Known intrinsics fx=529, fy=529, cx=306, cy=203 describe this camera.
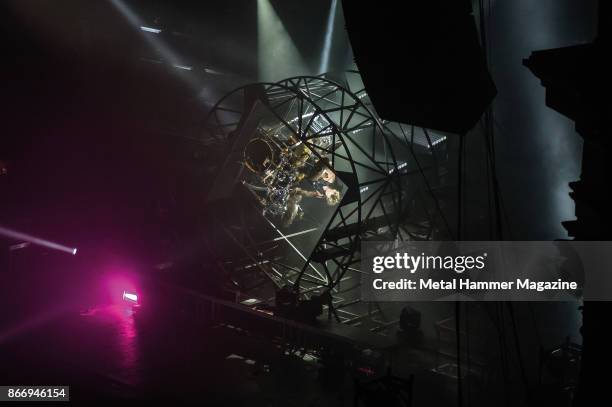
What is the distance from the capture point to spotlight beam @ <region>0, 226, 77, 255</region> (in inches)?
729

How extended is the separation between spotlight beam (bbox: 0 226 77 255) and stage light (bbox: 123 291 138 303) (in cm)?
293

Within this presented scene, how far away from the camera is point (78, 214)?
20.1 meters

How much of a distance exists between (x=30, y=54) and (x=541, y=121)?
16939 mm

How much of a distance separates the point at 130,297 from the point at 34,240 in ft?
14.5

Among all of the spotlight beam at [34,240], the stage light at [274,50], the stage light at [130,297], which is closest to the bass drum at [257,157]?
the stage light at [130,297]

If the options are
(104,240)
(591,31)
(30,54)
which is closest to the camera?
(591,31)

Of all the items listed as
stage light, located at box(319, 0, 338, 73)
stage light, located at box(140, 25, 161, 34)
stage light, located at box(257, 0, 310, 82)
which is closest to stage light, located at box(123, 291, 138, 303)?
stage light, located at box(140, 25, 161, 34)

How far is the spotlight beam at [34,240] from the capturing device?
18.5 meters

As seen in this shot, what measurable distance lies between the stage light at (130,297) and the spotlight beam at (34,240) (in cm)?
293

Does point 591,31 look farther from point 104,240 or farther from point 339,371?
point 104,240

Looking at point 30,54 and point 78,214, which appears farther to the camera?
point 78,214

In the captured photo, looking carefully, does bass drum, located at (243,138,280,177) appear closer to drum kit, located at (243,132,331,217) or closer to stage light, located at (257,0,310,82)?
drum kit, located at (243,132,331,217)

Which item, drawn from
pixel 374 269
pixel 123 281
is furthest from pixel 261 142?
pixel 123 281

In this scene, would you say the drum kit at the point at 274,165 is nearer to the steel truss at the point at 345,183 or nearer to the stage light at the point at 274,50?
the steel truss at the point at 345,183
